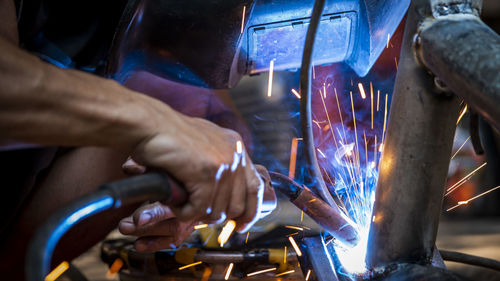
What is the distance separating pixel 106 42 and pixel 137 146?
78cm

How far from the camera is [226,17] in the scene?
104 centimetres

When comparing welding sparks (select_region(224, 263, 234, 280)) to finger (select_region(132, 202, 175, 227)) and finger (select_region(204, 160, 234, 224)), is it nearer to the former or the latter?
finger (select_region(132, 202, 175, 227))

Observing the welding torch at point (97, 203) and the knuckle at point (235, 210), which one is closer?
the welding torch at point (97, 203)

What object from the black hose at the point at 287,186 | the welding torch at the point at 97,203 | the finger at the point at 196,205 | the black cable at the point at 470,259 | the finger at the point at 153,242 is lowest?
the black cable at the point at 470,259

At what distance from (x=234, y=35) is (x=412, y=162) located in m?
0.53

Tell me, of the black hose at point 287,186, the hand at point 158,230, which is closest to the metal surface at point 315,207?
the black hose at point 287,186

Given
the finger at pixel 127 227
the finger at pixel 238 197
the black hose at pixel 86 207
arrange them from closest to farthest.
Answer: the black hose at pixel 86 207 < the finger at pixel 238 197 < the finger at pixel 127 227

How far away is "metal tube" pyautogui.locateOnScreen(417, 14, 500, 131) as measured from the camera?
0.63 metres

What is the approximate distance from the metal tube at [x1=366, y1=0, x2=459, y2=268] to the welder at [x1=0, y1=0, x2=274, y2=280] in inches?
10.2

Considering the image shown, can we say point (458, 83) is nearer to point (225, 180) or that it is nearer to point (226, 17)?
point (225, 180)

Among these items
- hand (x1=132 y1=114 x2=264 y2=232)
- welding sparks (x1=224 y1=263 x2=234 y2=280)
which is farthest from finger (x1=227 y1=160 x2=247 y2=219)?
welding sparks (x1=224 y1=263 x2=234 y2=280)

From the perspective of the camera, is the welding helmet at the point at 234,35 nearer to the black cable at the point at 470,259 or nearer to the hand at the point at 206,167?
the hand at the point at 206,167

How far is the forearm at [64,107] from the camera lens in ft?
1.81

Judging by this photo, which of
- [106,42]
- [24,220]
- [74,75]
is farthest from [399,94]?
[24,220]
